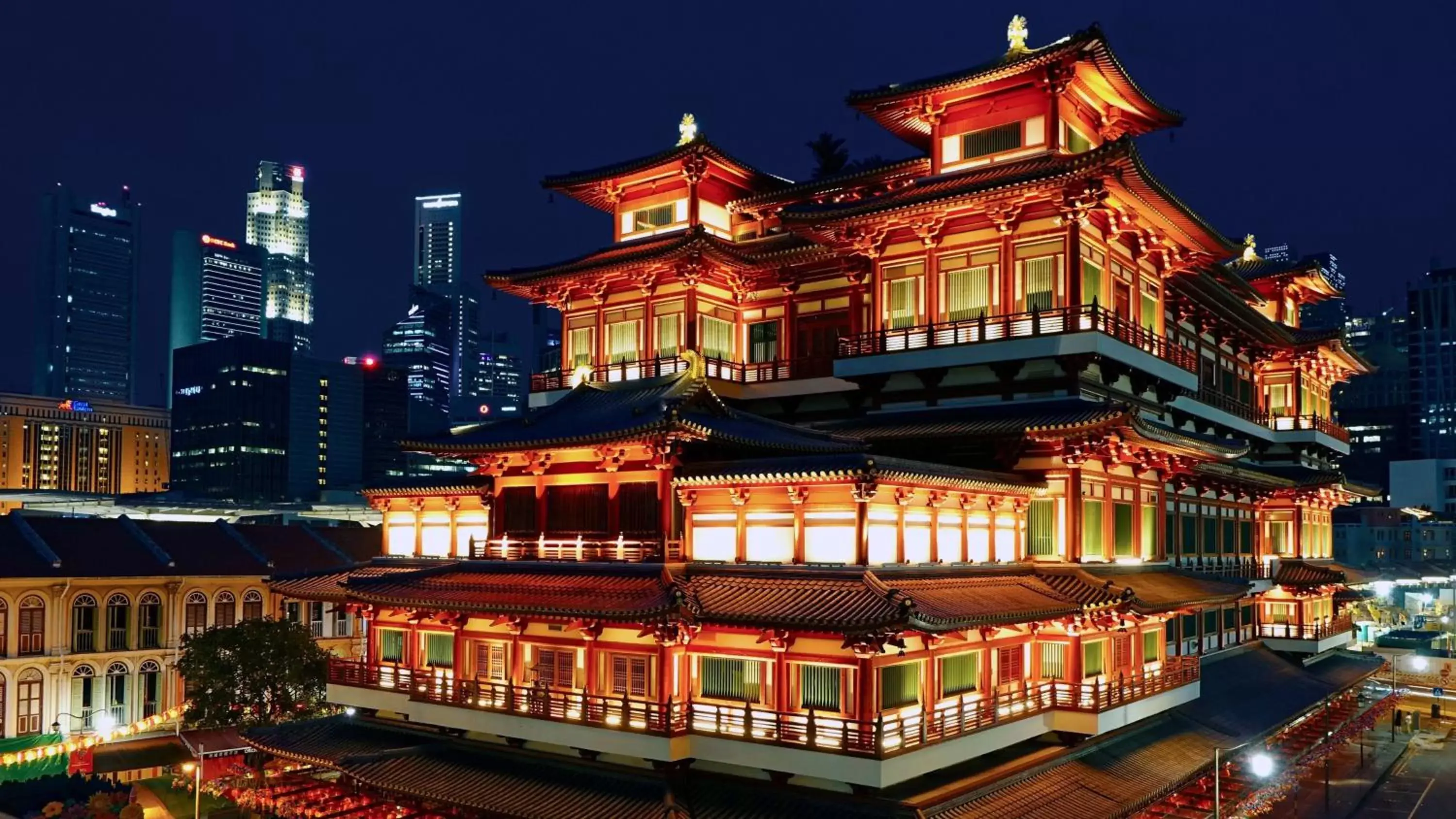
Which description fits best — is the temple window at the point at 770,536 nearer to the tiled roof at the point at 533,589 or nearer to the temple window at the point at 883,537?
the temple window at the point at 883,537

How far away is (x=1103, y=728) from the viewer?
29.7 metres

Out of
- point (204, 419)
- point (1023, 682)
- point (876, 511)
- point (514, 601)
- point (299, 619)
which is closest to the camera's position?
point (876, 511)

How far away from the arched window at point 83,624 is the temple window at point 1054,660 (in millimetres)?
41592

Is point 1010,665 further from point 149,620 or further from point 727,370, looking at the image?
point 149,620

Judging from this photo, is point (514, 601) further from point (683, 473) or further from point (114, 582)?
point (114, 582)

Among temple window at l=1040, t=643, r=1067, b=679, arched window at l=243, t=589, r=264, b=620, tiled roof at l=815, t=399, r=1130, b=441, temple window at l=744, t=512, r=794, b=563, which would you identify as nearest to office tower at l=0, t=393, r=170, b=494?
arched window at l=243, t=589, r=264, b=620

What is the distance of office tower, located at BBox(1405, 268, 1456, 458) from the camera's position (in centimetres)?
16775

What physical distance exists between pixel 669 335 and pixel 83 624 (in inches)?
1227

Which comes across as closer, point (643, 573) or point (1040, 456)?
point (643, 573)

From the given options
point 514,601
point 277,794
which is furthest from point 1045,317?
point 277,794

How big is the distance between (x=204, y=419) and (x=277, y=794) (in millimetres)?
164962

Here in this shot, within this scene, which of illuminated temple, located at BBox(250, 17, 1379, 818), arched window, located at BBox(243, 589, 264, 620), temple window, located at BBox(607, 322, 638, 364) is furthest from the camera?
arched window, located at BBox(243, 589, 264, 620)

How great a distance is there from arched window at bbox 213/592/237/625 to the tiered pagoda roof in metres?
38.9

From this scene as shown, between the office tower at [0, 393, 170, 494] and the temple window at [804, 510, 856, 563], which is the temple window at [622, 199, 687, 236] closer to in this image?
the temple window at [804, 510, 856, 563]
